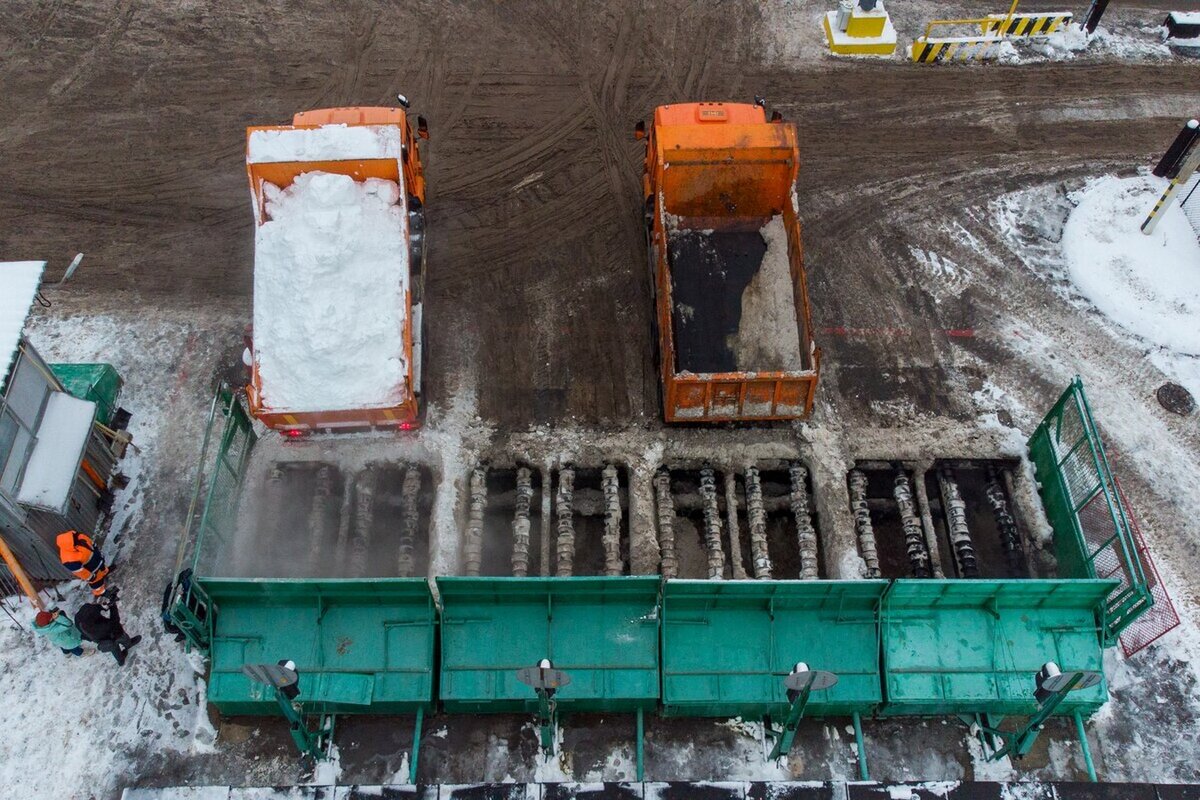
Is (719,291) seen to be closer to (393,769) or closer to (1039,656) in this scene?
(1039,656)

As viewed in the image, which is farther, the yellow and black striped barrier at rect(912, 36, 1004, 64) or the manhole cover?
the yellow and black striped barrier at rect(912, 36, 1004, 64)

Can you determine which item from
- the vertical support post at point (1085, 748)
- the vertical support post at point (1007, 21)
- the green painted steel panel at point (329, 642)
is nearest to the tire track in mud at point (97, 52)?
the green painted steel panel at point (329, 642)

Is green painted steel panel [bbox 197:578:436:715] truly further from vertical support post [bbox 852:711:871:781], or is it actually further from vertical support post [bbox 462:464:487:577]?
vertical support post [bbox 852:711:871:781]

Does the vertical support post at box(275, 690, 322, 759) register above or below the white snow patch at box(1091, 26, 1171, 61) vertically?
below

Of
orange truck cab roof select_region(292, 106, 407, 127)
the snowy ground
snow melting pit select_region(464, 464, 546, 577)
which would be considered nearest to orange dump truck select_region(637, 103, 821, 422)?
snow melting pit select_region(464, 464, 546, 577)

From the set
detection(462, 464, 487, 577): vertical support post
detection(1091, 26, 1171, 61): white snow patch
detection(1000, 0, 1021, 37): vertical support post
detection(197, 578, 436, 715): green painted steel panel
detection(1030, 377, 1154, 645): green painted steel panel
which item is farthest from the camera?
detection(1091, 26, 1171, 61): white snow patch

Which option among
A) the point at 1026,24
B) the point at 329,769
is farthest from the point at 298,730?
the point at 1026,24

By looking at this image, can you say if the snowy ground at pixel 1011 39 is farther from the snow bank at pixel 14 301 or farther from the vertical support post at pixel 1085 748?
the snow bank at pixel 14 301
